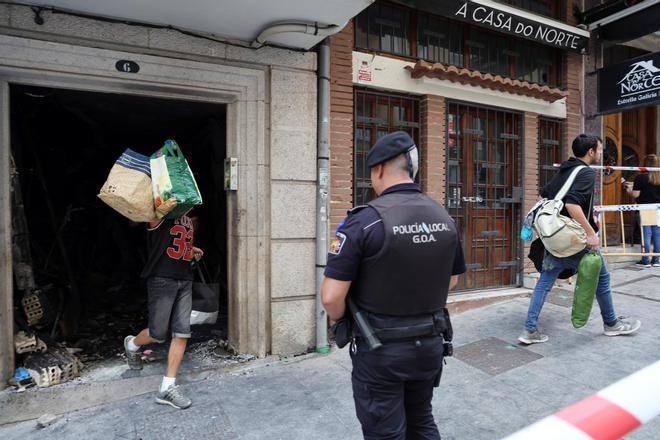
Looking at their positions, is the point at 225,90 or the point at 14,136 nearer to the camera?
the point at 225,90

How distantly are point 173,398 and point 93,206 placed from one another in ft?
16.5

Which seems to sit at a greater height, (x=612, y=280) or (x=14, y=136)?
(x=14, y=136)

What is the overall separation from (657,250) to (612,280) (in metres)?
1.04

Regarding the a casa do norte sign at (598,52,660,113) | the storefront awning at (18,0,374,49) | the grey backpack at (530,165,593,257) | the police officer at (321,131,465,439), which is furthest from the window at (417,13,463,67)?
the police officer at (321,131,465,439)

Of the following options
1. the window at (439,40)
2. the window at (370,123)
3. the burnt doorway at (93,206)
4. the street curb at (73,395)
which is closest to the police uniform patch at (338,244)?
the street curb at (73,395)

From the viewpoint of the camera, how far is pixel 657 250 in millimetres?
6602

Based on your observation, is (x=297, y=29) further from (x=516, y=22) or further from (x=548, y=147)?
(x=548, y=147)

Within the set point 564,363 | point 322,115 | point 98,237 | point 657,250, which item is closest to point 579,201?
point 564,363

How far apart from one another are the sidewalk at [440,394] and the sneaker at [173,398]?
0.17 feet

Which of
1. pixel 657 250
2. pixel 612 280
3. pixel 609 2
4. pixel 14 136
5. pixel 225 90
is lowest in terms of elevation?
pixel 612 280

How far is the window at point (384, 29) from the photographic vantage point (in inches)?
196

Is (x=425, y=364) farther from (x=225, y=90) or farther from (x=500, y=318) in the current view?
(x=500, y=318)

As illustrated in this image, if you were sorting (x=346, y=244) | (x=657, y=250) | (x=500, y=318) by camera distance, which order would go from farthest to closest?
(x=657, y=250) < (x=500, y=318) < (x=346, y=244)

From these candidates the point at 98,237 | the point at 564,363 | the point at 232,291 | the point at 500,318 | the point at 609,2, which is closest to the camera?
the point at 564,363
